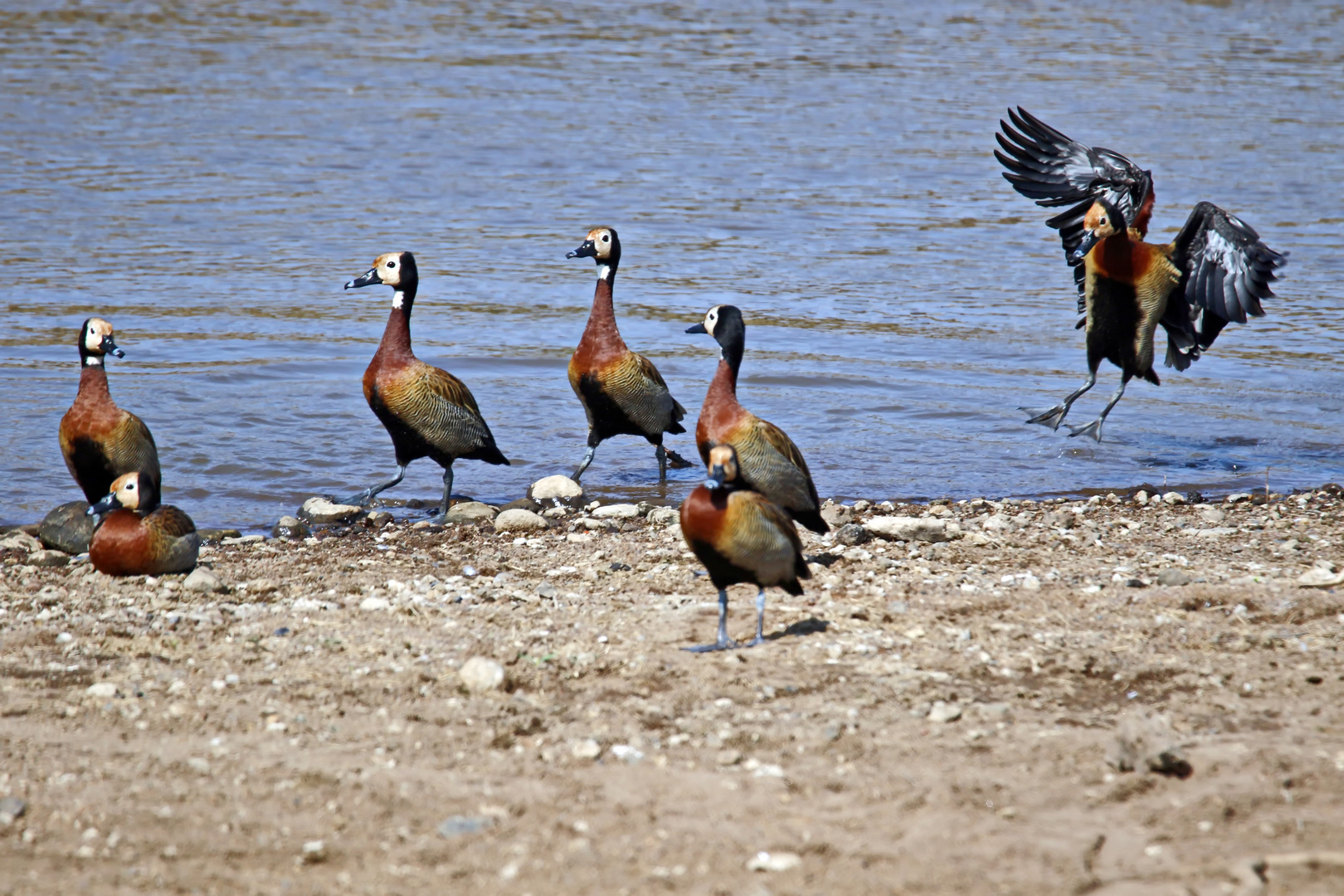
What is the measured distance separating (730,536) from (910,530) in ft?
6.64

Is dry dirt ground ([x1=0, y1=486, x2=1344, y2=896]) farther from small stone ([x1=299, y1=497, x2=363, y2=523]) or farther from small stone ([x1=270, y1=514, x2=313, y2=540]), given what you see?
small stone ([x1=299, y1=497, x2=363, y2=523])

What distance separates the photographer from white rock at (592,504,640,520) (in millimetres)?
7996

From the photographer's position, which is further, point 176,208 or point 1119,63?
point 1119,63

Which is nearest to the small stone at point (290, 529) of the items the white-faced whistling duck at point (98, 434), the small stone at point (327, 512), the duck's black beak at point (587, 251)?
the small stone at point (327, 512)

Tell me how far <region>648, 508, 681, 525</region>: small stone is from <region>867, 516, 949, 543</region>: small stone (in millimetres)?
1175

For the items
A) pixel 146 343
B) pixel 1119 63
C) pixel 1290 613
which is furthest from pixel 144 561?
pixel 1119 63

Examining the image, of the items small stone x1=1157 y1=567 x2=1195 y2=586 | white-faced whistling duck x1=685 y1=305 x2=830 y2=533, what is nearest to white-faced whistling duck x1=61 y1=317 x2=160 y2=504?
white-faced whistling duck x1=685 y1=305 x2=830 y2=533

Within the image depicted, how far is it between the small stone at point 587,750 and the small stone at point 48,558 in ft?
11.6

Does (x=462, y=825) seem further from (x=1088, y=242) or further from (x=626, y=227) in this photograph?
(x=626, y=227)

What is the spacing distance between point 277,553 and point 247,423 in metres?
2.82

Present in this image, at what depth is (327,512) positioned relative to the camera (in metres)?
7.98

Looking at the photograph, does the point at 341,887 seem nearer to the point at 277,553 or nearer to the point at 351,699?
the point at 351,699

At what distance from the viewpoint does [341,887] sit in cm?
377

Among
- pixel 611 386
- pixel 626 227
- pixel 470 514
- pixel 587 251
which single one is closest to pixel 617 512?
pixel 470 514
